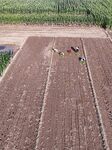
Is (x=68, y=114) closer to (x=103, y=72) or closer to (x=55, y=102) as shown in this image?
(x=55, y=102)

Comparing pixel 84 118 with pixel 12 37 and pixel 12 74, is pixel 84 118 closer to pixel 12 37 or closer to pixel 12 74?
pixel 12 74

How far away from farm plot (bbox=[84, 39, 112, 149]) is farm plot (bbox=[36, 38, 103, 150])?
0.55 metres

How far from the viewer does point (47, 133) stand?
17.9 m

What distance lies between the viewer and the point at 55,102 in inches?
831

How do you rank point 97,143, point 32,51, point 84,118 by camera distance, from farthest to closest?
point 32,51
point 84,118
point 97,143

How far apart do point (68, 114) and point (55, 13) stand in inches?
894

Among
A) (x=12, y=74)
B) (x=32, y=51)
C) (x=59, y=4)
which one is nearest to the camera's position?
(x=12, y=74)

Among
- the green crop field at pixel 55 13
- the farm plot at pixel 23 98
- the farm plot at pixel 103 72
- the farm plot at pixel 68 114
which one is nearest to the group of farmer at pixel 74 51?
the farm plot at pixel 103 72

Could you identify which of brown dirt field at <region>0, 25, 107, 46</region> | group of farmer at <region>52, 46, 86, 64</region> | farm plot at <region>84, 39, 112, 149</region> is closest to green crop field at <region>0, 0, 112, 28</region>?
brown dirt field at <region>0, 25, 107, 46</region>

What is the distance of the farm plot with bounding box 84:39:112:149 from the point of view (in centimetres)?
1978

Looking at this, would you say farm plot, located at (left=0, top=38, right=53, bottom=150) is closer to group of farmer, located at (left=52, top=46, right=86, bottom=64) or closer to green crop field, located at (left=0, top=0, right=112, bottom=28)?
group of farmer, located at (left=52, top=46, right=86, bottom=64)

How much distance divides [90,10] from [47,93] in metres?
21.0

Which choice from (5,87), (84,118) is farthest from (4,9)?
(84,118)

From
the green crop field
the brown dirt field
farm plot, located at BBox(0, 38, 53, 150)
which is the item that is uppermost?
farm plot, located at BBox(0, 38, 53, 150)
